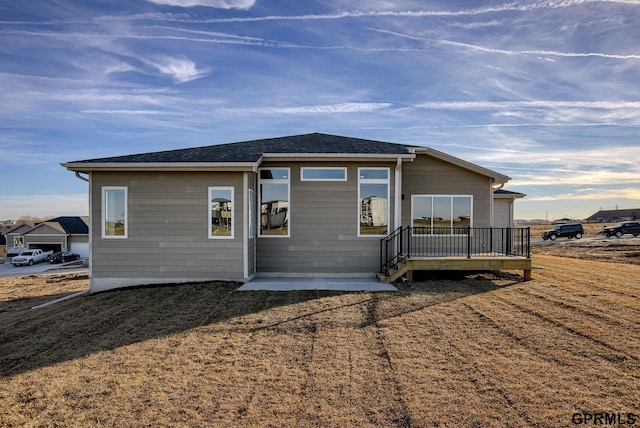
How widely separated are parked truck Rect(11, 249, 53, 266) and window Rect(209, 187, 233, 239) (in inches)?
1263

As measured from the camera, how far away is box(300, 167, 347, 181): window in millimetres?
10062

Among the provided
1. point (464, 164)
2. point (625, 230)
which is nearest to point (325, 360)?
point (464, 164)

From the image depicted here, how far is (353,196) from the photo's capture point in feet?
32.9

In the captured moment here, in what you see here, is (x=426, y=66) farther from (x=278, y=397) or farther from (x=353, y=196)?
(x=278, y=397)

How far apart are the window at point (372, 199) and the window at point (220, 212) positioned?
3.37 metres

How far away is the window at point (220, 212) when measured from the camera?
9.30 m

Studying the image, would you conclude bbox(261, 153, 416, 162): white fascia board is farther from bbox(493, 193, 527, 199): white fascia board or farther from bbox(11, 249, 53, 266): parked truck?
bbox(11, 249, 53, 266): parked truck

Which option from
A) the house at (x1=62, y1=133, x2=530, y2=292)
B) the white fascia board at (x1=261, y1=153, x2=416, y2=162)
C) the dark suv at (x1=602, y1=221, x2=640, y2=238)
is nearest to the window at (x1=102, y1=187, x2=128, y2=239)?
the house at (x1=62, y1=133, x2=530, y2=292)

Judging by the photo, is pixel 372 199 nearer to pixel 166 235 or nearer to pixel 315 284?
pixel 315 284

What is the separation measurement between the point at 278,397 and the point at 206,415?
68 cm

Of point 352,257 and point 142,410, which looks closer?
point 142,410

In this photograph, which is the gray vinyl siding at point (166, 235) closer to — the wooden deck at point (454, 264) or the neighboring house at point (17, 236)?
the wooden deck at point (454, 264)

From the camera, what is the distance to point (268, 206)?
10.3 meters

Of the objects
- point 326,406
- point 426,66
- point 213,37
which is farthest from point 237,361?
point 426,66
